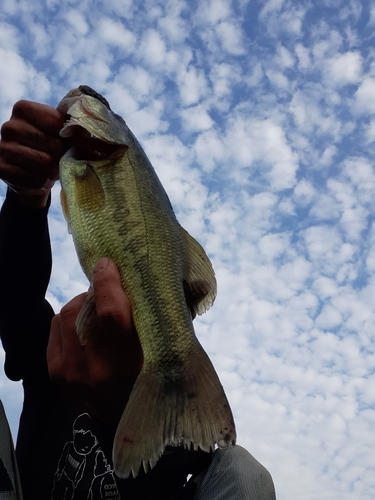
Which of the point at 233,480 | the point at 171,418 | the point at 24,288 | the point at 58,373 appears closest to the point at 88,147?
the point at 58,373

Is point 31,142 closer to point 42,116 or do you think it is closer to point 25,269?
point 42,116

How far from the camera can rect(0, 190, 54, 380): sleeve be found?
3413 mm

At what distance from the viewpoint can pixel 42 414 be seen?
3527 mm

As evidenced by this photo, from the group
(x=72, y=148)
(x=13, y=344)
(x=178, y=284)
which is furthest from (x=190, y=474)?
(x=72, y=148)

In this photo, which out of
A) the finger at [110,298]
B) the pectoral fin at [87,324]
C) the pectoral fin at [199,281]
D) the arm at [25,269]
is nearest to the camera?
the finger at [110,298]

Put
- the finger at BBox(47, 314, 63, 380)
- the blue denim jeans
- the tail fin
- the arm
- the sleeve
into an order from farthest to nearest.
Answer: the sleeve < the blue denim jeans < the arm < the finger at BBox(47, 314, 63, 380) < the tail fin

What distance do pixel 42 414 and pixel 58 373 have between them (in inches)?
54.6

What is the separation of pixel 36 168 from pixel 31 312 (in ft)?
4.01

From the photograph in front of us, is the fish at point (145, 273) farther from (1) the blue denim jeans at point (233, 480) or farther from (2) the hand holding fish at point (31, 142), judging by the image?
(1) the blue denim jeans at point (233, 480)

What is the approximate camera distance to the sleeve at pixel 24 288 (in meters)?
3.41

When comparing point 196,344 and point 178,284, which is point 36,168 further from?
point 196,344

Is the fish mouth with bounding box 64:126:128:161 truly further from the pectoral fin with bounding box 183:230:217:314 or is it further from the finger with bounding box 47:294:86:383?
the finger with bounding box 47:294:86:383

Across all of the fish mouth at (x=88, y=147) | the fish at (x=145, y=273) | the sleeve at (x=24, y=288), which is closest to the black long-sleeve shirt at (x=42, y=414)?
the sleeve at (x=24, y=288)

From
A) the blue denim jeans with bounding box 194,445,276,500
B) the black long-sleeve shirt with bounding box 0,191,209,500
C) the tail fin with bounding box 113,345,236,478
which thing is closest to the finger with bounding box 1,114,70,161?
the black long-sleeve shirt with bounding box 0,191,209,500
